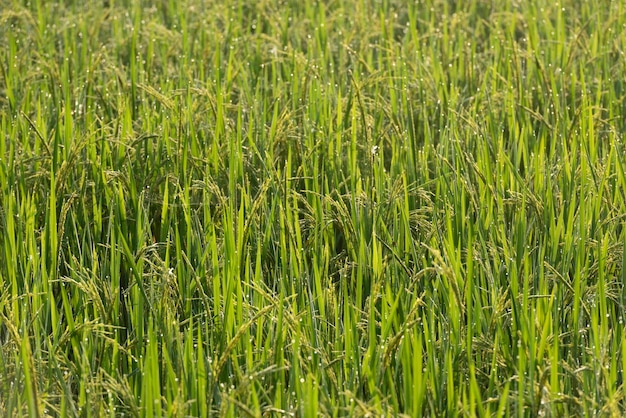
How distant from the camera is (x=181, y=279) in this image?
240 centimetres

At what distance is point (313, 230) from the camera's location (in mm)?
2670

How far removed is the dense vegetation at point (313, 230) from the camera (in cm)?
204

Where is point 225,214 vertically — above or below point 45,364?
above

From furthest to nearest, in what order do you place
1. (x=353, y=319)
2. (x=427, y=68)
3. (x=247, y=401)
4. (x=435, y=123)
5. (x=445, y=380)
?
(x=427, y=68) < (x=435, y=123) < (x=353, y=319) < (x=445, y=380) < (x=247, y=401)

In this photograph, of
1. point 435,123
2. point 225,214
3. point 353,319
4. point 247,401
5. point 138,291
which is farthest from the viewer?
point 435,123

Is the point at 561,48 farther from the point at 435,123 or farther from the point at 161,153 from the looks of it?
the point at 161,153

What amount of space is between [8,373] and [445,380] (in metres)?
0.85

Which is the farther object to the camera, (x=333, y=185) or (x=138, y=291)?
(x=333, y=185)

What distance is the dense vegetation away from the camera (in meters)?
2.04

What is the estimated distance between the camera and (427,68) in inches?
151

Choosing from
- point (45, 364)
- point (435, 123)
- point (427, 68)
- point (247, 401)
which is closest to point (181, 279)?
point (45, 364)

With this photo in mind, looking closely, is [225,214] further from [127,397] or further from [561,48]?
[561,48]

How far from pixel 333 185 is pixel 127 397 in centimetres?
116

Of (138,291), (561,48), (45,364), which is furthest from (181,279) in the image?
(561,48)
